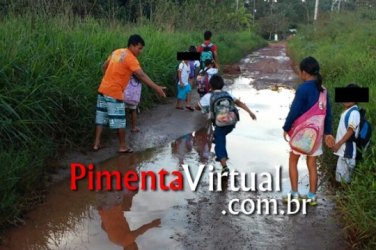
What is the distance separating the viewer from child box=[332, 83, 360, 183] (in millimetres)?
4570

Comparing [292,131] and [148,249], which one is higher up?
[292,131]

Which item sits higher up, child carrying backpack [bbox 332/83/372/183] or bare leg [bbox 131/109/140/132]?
child carrying backpack [bbox 332/83/372/183]

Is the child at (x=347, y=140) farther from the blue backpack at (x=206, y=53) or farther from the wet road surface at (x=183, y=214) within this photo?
the blue backpack at (x=206, y=53)

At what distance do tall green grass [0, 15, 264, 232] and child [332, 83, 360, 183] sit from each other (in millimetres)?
3206

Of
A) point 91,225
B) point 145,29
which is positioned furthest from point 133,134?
point 145,29

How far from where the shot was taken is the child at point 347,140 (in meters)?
4.57

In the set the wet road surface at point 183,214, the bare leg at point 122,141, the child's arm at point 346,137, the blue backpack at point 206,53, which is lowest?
the wet road surface at point 183,214

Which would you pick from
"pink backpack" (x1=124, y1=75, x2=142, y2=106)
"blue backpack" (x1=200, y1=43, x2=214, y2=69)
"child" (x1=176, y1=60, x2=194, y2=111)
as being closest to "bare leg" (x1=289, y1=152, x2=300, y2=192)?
"pink backpack" (x1=124, y1=75, x2=142, y2=106)

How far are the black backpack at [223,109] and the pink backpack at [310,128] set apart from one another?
3.54 feet

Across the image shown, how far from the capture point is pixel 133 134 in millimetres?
7480

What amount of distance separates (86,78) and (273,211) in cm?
348

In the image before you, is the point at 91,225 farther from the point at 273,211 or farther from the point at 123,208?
the point at 273,211

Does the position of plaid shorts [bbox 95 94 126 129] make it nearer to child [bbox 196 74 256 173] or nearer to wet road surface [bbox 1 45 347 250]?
wet road surface [bbox 1 45 347 250]

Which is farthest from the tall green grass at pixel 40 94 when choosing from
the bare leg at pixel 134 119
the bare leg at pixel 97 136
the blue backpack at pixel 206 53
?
the blue backpack at pixel 206 53
